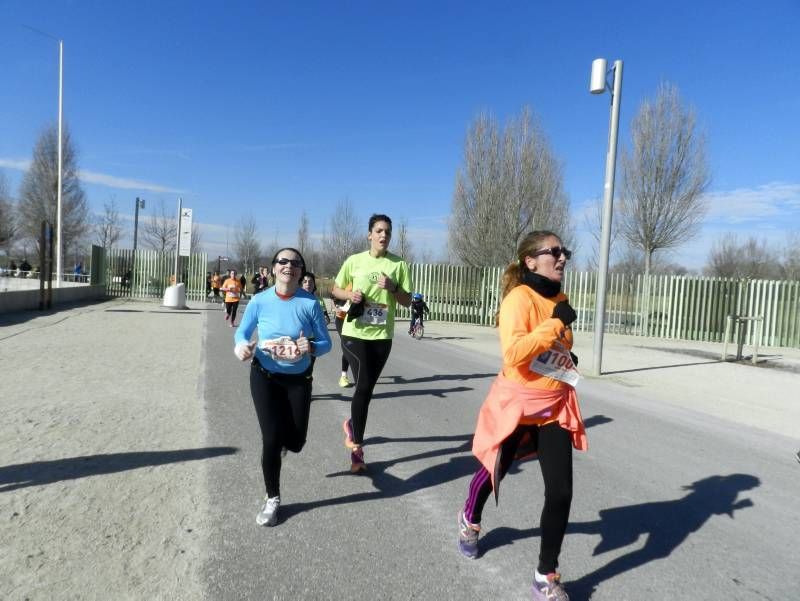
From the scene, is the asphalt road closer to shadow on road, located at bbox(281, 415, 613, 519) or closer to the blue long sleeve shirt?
shadow on road, located at bbox(281, 415, 613, 519)

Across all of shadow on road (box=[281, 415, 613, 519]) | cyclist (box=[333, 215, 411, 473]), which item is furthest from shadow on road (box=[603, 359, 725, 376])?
cyclist (box=[333, 215, 411, 473])

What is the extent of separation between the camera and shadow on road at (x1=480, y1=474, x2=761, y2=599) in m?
3.07

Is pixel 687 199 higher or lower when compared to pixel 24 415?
higher

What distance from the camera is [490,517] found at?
3.66m

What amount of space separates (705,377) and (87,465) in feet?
34.5

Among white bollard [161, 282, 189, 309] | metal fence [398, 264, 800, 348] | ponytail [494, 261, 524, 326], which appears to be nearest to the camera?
ponytail [494, 261, 524, 326]

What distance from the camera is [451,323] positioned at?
24.4 meters

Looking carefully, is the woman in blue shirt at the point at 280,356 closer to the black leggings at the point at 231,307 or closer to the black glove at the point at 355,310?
the black glove at the point at 355,310

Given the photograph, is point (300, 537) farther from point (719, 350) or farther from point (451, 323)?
point (451, 323)

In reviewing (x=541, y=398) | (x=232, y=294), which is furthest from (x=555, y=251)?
(x=232, y=294)

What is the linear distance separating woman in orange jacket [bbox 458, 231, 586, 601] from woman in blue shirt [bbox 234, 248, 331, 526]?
1.22 m

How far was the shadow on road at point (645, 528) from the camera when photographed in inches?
121

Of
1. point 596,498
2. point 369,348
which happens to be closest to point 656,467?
point 596,498

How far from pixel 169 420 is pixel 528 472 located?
3.55 metres
